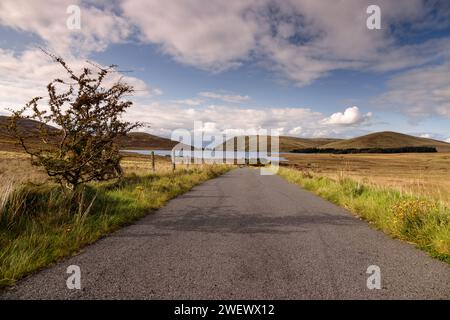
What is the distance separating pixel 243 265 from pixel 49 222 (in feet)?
14.1

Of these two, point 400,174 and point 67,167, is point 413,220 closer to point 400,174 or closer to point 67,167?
point 67,167

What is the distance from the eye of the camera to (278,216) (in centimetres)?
879

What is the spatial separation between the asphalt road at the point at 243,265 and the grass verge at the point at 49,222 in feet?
0.98

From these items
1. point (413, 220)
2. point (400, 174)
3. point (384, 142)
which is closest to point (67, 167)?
point (413, 220)

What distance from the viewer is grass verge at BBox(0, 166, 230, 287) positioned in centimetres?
460

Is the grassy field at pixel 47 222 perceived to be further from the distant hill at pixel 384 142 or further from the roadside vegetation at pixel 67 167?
the distant hill at pixel 384 142

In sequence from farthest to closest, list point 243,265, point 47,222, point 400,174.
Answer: point 400,174 < point 47,222 < point 243,265

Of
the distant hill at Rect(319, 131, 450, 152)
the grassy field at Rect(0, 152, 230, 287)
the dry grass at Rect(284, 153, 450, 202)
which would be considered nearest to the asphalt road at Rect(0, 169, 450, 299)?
the grassy field at Rect(0, 152, 230, 287)

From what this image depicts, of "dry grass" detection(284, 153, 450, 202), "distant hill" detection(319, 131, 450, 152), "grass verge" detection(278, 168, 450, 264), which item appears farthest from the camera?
"distant hill" detection(319, 131, 450, 152)

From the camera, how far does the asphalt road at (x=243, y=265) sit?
12.6ft

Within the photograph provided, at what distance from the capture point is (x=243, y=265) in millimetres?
4762

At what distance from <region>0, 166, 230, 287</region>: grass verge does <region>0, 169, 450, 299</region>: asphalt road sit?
30 cm

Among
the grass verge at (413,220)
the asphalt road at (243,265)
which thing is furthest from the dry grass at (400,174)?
the asphalt road at (243,265)

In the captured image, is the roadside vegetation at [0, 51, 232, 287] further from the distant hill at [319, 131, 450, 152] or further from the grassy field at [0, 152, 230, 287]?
the distant hill at [319, 131, 450, 152]
